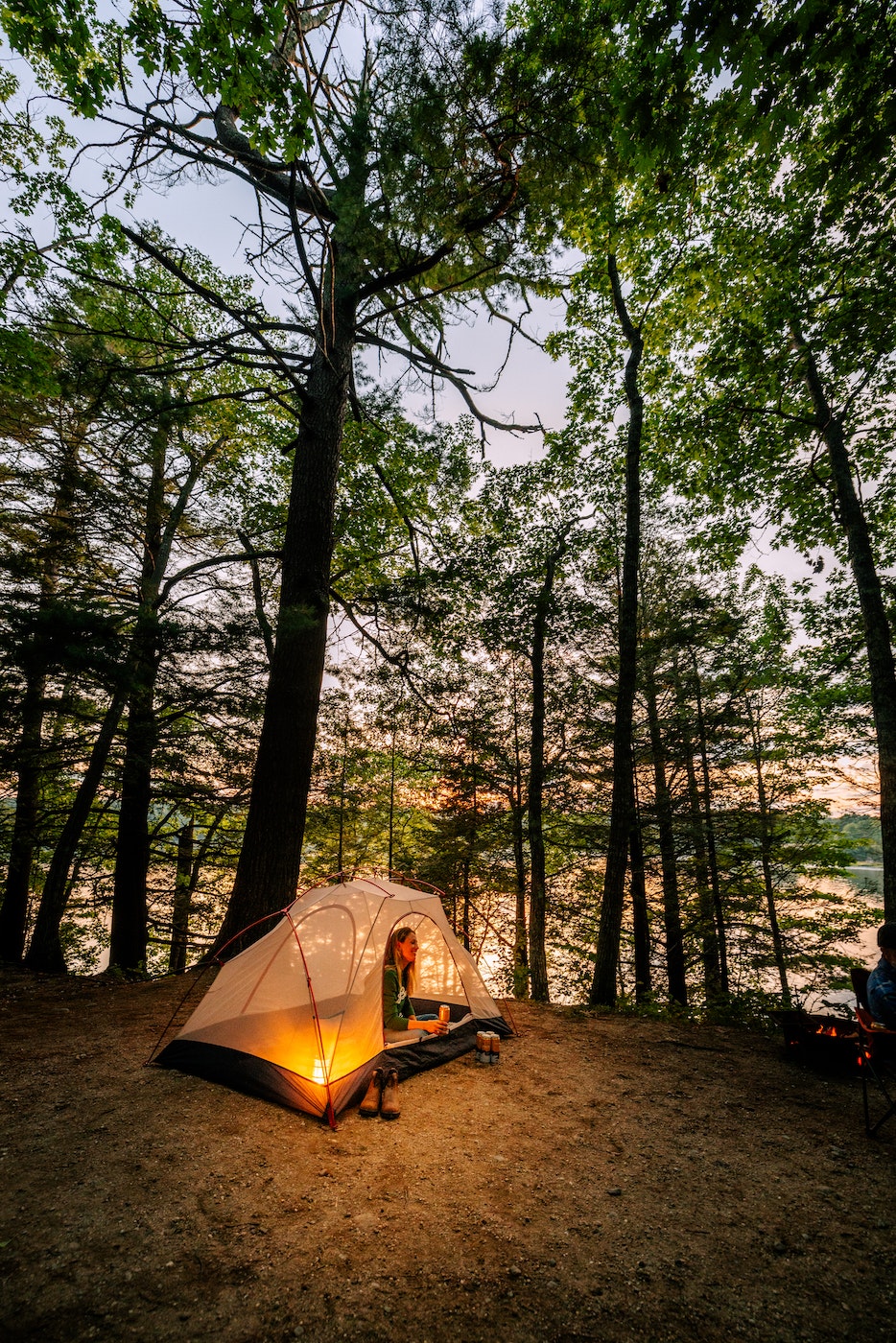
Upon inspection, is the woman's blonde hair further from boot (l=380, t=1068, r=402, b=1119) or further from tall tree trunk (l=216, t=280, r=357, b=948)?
tall tree trunk (l=216, t=280, r=357, b=948)

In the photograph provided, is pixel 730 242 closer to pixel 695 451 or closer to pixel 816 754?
pixel 695 451

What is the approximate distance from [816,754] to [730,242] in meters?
9.60

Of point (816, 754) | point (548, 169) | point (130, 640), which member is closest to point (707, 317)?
point (548, 169)

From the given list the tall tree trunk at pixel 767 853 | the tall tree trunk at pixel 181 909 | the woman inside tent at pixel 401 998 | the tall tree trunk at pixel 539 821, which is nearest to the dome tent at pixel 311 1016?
the woman inside tent at pixel 401 998

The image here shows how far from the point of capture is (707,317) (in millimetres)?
8133

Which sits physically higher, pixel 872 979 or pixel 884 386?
pixel 884 386

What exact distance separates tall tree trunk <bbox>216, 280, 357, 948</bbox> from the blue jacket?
5.43 m

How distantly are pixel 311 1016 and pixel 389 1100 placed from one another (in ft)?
2.93

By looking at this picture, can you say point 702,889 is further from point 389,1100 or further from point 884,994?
point 389,1100

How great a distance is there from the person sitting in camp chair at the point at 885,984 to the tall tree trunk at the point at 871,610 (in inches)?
93.9

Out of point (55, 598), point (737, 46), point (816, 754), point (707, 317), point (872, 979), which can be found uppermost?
point (707, 317)

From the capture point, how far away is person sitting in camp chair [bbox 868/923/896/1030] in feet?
12.5

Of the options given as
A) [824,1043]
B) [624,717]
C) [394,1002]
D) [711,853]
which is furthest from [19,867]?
[711,853]

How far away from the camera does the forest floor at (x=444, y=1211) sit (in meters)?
2.13
